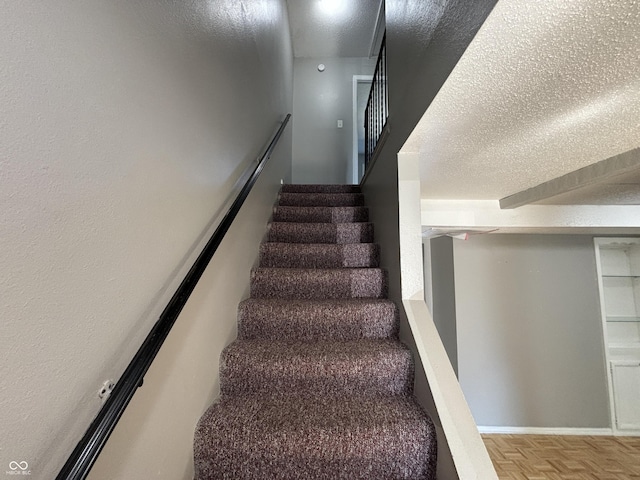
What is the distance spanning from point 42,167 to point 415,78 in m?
1.27

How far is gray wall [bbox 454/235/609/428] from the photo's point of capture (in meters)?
3.44

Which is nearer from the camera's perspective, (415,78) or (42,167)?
(42,167)

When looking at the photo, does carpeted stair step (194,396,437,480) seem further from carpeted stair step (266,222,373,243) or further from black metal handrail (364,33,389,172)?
black metal handrail (364,33,389,172)

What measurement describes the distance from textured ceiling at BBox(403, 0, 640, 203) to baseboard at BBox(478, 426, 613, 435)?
128 inches

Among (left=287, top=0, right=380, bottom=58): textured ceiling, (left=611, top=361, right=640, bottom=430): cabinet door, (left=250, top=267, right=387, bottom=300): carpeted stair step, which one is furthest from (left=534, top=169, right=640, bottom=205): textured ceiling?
(left=287, top=0, right=380, bottom=58): textured ceiling

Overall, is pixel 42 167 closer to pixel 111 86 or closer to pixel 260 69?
pixel 111 86

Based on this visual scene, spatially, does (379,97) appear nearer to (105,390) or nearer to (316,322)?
(316,322)

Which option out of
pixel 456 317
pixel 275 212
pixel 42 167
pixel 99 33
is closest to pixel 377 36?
pixel 275 212

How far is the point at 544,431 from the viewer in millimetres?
3381

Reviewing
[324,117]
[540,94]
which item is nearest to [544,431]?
[540,94]

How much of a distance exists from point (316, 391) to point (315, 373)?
0.07 metres

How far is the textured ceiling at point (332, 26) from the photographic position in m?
3.36

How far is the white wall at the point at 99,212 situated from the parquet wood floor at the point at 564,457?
128 inches

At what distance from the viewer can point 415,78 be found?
1.23 metres
